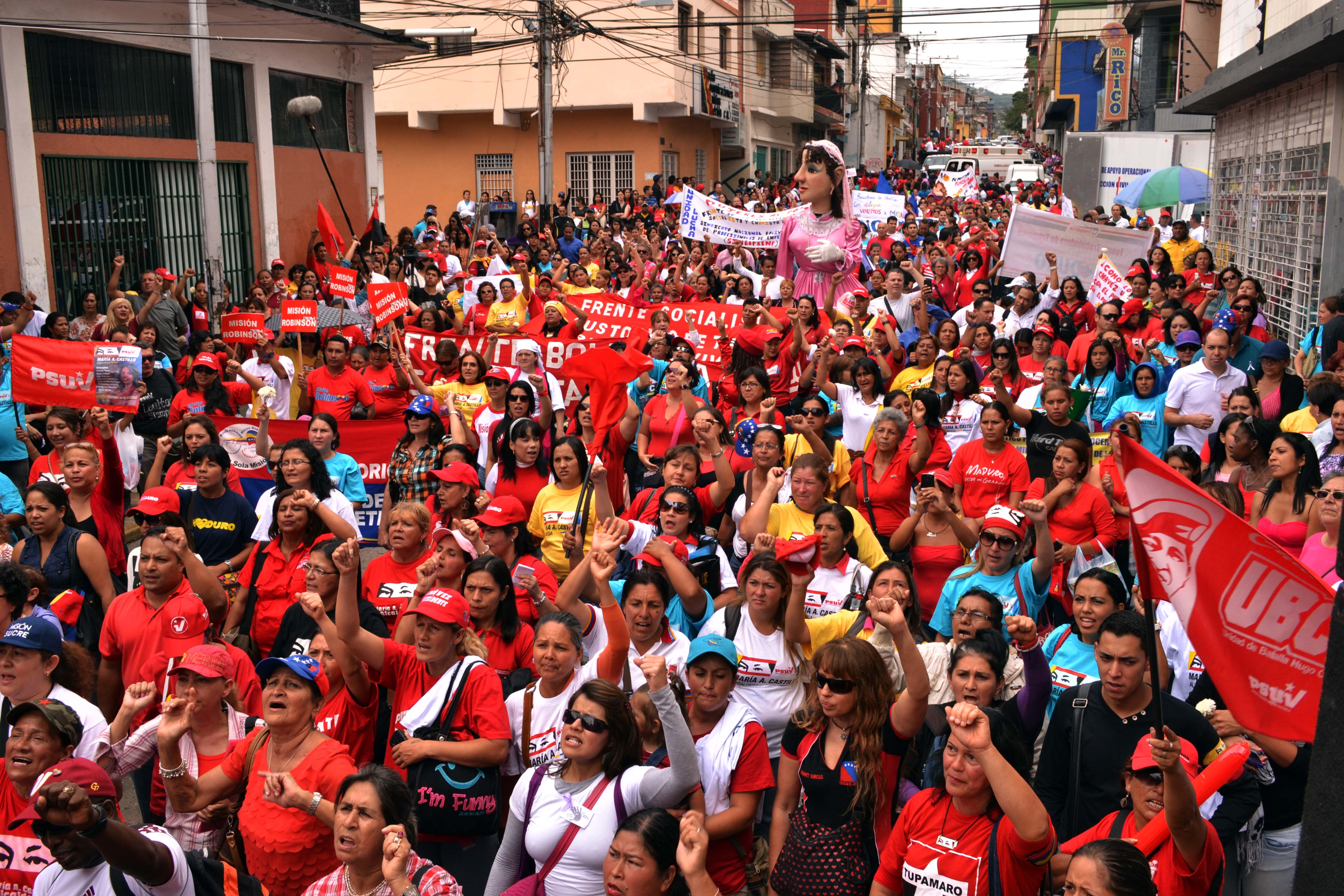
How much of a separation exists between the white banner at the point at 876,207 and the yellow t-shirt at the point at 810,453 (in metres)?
12.9

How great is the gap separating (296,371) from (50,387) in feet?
9.86

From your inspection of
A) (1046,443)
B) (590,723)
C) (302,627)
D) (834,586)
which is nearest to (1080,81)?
(1046,443)

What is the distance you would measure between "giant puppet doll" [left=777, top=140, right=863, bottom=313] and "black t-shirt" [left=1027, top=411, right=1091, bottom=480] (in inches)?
167

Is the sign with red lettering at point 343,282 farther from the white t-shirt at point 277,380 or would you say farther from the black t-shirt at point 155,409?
the black t-shirt at point 155,409

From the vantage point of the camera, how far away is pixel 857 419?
8.48 metres

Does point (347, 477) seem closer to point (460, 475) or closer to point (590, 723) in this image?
point (460, 475)

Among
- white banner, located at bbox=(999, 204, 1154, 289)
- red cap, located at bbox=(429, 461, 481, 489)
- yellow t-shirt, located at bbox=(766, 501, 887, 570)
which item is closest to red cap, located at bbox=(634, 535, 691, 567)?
yellow t-shirt, located at bbox=(766, 501, 887, 570)

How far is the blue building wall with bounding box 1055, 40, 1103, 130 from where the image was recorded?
59.1m

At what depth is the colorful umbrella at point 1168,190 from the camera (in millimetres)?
20562

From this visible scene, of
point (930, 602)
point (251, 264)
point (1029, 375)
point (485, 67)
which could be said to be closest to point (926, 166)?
point (485, 67)

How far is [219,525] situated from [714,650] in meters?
3.45

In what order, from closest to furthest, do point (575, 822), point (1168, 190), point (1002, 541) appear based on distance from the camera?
point (575, 822)
point (1002, 541)
point (1168, 190)

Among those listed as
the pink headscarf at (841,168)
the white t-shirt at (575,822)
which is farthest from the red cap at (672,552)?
the pink headscarf at (841,168)

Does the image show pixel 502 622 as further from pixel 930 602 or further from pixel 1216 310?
pixel 1216 310
